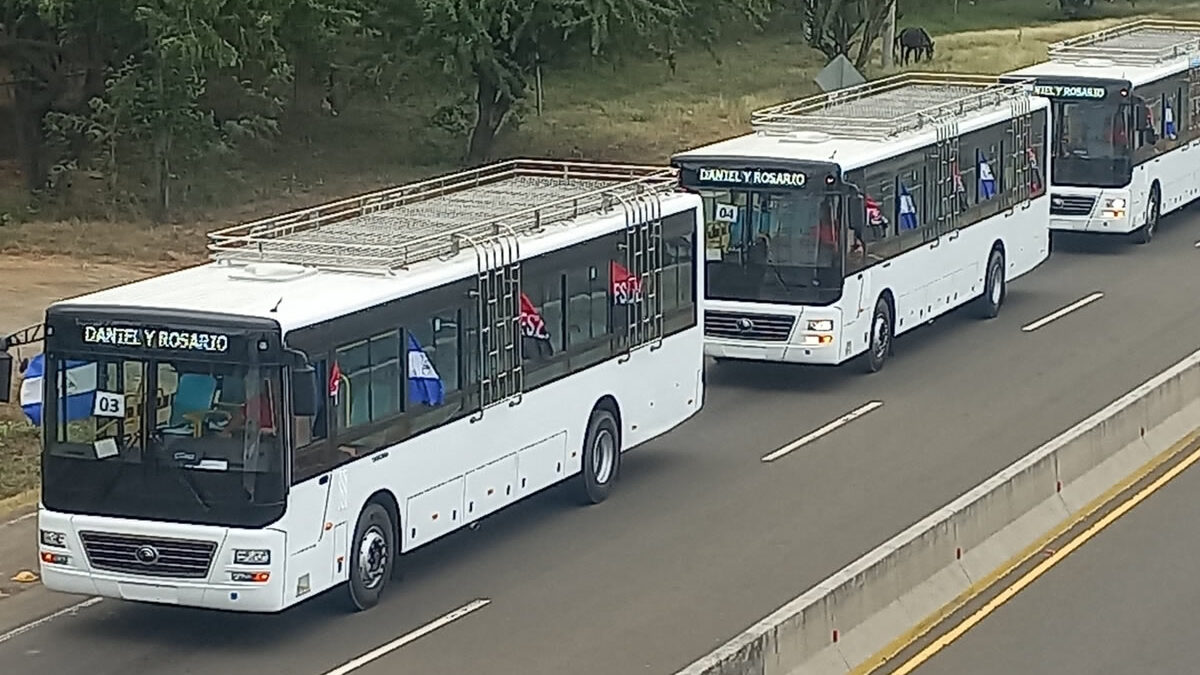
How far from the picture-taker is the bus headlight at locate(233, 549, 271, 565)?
15484mm

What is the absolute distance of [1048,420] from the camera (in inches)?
939

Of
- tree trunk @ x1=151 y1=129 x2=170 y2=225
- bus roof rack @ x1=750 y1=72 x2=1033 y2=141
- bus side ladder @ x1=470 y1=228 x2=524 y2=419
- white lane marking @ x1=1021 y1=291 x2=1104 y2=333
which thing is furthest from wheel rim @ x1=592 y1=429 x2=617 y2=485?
tree trunk @ x1=151 y1=129 x2=170 y2=225

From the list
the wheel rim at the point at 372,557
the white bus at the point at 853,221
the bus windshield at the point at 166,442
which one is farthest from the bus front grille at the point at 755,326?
the bus windshield at the point at 166,442

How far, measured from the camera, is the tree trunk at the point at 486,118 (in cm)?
4494

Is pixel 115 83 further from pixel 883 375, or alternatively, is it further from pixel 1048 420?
pixel 1048 420

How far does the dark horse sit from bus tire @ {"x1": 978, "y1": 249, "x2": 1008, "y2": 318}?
3407 cm

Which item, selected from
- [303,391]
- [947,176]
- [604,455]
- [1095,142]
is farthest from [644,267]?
[1095,142]

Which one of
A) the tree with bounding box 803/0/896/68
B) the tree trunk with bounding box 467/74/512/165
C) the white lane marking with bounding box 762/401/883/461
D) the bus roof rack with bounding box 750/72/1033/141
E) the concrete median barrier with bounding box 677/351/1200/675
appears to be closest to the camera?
the concrete median barrier with bounding box 677/351/1200/675

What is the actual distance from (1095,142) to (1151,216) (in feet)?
7.44

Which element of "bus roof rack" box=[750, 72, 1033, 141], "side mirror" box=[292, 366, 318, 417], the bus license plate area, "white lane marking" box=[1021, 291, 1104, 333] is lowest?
"white lane marking" box=[1021, 291, 1104, 333]

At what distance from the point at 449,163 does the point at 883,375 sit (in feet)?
68.4

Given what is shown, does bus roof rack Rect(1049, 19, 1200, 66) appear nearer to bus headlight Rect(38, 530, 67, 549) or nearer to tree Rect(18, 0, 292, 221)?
tree Rect(18, 0, 292, 221)

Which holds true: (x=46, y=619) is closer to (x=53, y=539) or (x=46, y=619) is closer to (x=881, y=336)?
(x=53, y=539)

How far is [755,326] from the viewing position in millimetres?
25781
